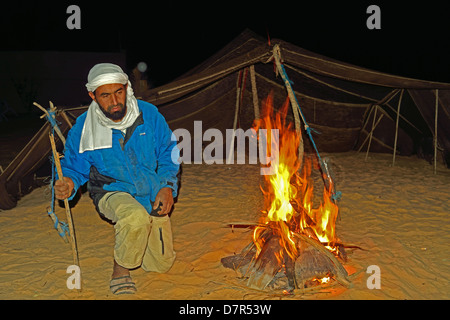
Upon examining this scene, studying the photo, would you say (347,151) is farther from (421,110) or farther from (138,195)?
(138,195)

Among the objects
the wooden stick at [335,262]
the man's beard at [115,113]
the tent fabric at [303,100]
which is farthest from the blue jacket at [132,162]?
the tent fabric at [303,100]

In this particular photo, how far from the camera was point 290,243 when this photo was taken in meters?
3.30

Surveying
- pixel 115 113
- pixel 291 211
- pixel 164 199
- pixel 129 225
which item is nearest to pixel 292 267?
pixel 291 211

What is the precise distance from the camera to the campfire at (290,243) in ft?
10.4

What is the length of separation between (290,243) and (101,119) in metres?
1.80

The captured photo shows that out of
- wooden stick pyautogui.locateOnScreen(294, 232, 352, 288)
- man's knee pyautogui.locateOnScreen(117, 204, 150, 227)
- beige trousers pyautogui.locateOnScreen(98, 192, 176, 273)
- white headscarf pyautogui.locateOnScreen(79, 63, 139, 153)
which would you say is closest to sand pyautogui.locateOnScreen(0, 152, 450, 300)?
wooden stick pyautogui.locateOnScreen(294, 232, 352, 288)

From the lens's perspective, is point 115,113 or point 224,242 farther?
point 224,242

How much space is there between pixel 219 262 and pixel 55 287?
4.39 ft

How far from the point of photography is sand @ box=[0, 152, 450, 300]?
309 centimetres

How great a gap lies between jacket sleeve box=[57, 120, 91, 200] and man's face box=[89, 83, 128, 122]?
305mm

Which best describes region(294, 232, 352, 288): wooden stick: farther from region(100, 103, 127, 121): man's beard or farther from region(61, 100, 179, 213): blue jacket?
region(100, 103, 127, 121): man's beard

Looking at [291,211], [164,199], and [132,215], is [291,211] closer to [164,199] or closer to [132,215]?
[164,199]

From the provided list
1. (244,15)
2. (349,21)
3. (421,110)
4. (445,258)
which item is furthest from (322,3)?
(445,258)

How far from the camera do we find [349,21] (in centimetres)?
1778
